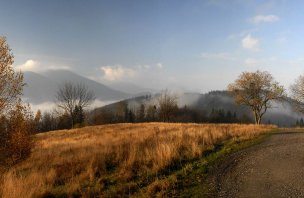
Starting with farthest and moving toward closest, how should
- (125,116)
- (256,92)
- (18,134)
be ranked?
(125,116), (256,92), (18,134)

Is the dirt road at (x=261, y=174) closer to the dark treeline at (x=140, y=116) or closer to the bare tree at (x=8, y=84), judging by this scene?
the bare tree at (x=8, y=84)

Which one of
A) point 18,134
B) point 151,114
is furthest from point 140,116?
point 18,134

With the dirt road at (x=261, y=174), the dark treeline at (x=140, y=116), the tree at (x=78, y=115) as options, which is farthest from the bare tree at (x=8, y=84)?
the dark treeline at (x=140, y=116)

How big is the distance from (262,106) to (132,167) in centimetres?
5208

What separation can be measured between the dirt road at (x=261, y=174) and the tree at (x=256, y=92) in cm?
4577

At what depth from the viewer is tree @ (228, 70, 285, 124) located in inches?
2302

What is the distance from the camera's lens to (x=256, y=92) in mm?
59375

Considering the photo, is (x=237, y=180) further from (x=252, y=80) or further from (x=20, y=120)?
(x=252, y=80)

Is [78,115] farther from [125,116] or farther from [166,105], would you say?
[125,116]

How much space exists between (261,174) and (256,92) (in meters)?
51.6

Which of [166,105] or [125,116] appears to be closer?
[166,105]

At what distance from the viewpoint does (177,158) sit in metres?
12.6

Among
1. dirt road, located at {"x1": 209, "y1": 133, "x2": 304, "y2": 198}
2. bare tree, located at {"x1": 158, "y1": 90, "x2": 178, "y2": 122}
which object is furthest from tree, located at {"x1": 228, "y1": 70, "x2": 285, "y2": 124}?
dirt road, located at {"x1": 209, "y1": 133, "x2": 304, "y2": 198}

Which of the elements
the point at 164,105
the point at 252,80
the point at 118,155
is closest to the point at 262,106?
the point at 252,80
